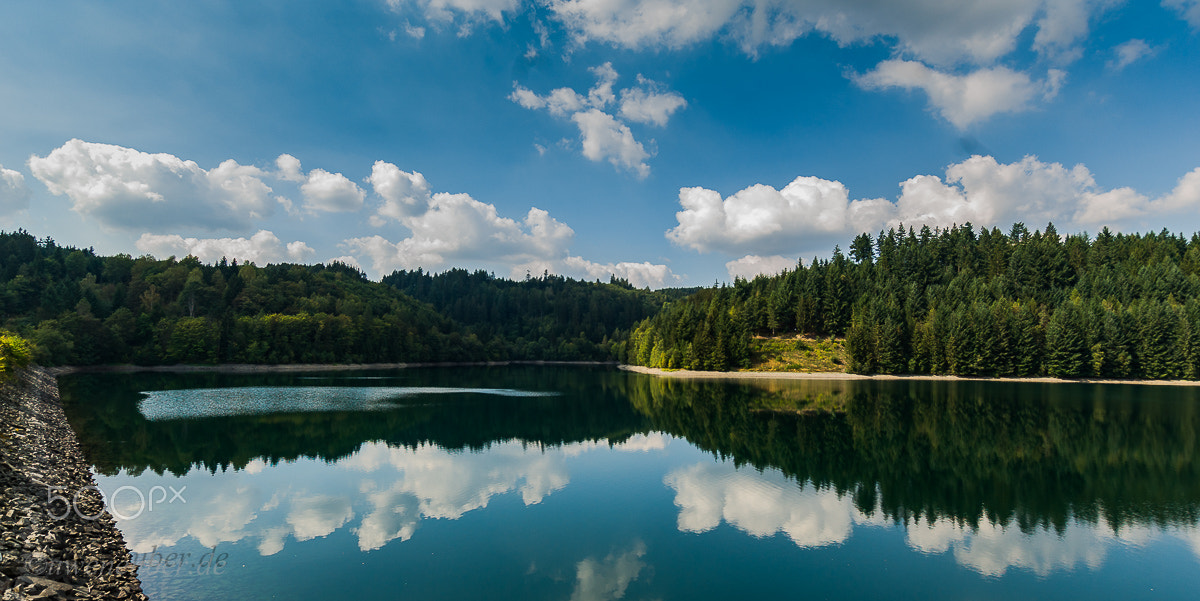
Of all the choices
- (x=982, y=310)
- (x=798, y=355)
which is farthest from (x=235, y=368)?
(x=982, y=310)

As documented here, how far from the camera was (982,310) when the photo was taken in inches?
3575

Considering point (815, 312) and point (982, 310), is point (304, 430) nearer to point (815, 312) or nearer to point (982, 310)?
point (815, 312)

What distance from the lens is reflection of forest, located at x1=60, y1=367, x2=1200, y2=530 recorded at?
67.8ft

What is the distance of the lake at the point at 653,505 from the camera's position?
13172 millimetres

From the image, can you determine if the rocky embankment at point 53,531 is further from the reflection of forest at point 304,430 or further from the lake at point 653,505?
the reflection of forest at point 304,430

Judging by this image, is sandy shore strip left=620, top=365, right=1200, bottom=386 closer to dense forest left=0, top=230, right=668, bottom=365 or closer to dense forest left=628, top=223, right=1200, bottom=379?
dense forest left=628, top=223, right=1200, bottom=379

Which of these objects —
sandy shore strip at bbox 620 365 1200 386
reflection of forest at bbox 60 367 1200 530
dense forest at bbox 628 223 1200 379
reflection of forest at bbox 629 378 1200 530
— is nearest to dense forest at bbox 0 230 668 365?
reflection of forest at bbox 60 367 1200 530

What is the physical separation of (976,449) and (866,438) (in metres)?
5.51

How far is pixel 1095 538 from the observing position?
16.2m

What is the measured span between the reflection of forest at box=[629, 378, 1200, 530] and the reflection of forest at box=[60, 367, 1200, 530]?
0.10 m

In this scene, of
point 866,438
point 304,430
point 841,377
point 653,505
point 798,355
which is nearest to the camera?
point 653,505

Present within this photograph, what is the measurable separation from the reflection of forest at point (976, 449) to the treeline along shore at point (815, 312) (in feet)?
111

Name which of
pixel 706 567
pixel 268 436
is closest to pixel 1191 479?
pixel 706 567

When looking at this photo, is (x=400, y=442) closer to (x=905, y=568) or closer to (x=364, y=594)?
(x=364, y=594)
